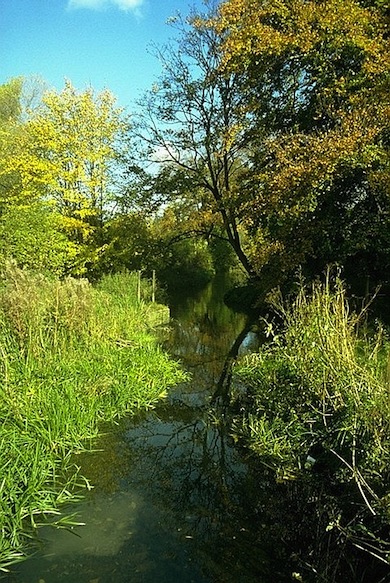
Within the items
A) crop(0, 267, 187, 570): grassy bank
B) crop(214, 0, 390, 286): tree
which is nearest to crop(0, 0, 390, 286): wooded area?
crop(214, 0, 390, 286): tree

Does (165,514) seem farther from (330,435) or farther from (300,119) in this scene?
(300,119)

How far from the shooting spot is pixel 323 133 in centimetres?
1652

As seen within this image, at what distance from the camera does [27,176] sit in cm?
1992

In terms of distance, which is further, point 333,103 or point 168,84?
point 168,84

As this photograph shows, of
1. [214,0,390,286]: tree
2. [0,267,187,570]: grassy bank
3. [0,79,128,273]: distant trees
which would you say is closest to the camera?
[0,267,187,570]: grassy bank

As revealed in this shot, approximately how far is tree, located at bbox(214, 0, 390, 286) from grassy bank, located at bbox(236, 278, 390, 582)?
739cm

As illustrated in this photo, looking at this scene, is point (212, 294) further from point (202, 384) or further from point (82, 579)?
point (82, 579)

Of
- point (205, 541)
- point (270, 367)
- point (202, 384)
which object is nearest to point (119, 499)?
point (205, 541)

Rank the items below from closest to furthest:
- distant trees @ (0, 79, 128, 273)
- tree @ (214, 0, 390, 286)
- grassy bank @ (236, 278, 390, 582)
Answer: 1. grassy bank @ (236, 278, 390, 582)
2. tree @ (214, 0, 390, 286)
3. distant trees @ (0, 79, 128, 273)

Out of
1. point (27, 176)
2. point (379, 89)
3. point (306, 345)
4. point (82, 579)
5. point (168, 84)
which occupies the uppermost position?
point (168, 84)

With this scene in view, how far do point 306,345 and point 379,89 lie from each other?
34.9 ft

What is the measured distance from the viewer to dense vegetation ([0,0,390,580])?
5.88m

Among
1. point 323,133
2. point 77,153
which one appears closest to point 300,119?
point 323,133

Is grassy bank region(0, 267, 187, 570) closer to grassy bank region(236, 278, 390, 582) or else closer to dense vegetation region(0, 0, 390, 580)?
dense vegetation region(0, 0, 390, 580)
